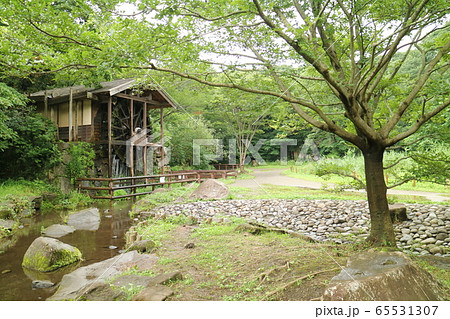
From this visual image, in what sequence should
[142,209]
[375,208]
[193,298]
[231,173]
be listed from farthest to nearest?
[231,173]
[142,209]
[375,208]
[193,298]

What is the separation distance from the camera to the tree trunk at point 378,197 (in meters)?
4.32

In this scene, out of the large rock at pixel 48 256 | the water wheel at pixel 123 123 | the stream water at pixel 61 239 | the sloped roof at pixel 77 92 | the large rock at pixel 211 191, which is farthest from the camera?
the water wheel at pixel 123 123

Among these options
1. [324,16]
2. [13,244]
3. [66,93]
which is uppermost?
[66,93]

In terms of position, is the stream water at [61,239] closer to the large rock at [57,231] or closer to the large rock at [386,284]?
the large rock at [57,231]

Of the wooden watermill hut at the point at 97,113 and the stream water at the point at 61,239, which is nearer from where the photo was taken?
the stream water at the point at 61,239

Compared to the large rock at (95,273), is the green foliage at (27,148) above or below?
above

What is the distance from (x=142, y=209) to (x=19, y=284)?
5.90m

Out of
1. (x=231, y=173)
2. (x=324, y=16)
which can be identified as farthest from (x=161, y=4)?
(x=231, y=173)

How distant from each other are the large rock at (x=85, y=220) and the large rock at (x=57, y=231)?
0.33 m

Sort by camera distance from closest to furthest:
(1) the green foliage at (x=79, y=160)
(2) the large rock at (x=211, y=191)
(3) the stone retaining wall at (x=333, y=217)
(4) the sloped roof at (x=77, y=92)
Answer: (3) the stone retaining wall at (x=333, y=217)
(2) the large rock at (x=211, y=191)
(1) the green foliage at (x=79, y=160)
(4) the sloped roof at (x=77, y=92)

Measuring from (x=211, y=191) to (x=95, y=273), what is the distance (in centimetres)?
763

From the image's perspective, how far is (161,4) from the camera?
3.71 m

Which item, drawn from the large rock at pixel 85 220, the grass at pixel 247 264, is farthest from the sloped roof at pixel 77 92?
the grass at pixel 247 264
